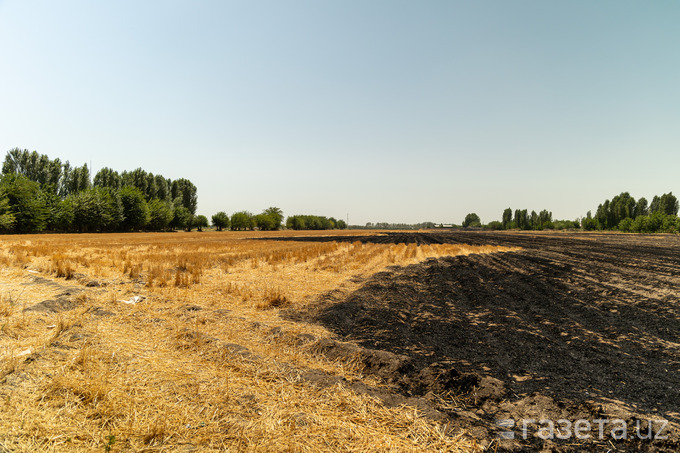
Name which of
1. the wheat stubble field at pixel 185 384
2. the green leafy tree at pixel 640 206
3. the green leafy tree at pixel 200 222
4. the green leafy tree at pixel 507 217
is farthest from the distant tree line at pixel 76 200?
the green leafy tree at pixel 507 217

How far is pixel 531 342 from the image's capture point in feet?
19.7

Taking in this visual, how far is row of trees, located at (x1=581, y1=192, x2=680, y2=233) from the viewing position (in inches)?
3477

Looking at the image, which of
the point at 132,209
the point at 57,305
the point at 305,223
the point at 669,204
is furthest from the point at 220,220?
the point at 669,204

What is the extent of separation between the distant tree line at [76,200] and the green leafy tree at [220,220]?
2065 centimetres

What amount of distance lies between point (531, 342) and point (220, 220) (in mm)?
128308

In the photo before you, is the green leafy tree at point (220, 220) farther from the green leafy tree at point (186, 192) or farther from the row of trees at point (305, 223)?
the row of trees at point (305, 223)

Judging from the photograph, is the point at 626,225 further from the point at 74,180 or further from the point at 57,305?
the point at 74,180

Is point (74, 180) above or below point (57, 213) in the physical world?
above

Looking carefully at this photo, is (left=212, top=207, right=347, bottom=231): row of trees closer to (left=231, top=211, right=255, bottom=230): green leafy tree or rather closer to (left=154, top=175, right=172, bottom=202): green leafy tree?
(left=231, top=211, right=255, bottom=230): green leafy tree

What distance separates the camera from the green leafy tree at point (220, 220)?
396ft

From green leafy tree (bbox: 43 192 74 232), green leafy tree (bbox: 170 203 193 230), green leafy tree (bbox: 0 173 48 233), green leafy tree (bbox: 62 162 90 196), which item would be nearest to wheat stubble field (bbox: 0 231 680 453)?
green leafy tree (bbox: 0 173 48 233)

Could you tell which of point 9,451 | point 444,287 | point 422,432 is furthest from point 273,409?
point 444,287

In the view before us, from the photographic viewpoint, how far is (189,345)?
5320 mm

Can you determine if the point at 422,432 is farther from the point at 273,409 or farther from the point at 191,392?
the point at 191,392
